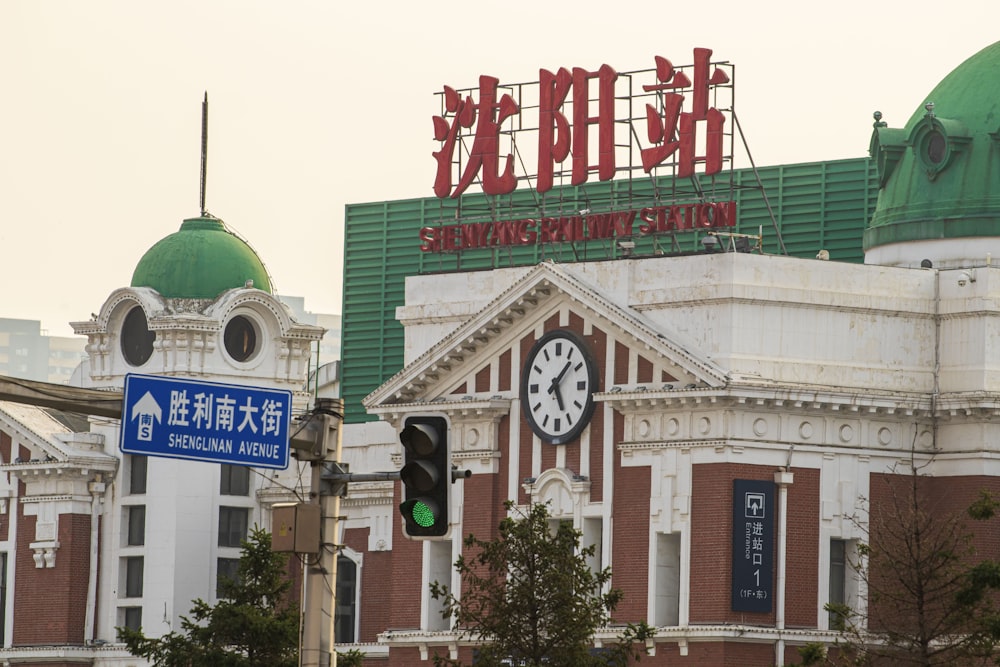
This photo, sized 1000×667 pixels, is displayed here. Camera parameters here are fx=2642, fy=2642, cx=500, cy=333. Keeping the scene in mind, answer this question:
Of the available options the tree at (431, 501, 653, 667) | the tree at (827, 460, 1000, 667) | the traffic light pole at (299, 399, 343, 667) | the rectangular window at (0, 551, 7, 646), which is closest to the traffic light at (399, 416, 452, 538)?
the traffic light pole at (299, 399, 343, 667)

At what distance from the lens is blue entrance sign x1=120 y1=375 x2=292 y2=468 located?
3747 centimetres

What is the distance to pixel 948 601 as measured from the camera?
64500 millimetres

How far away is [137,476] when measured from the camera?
89.5 m

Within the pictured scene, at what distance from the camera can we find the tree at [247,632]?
64688 millimetres

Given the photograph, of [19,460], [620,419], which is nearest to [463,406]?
[620,419]

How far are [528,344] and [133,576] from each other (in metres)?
21.1

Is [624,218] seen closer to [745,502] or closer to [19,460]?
[745,502]

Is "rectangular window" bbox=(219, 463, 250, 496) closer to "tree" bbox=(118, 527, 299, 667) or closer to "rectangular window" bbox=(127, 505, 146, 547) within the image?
"rectangular window" bbox=(127, 505, 146, 547)

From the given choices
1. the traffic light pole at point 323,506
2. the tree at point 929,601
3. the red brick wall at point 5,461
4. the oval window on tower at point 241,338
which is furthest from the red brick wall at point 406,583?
the traffic light pole at point 323,506

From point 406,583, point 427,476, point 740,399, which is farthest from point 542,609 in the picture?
point 427,476

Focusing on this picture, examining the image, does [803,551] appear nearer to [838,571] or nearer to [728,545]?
[838,571]

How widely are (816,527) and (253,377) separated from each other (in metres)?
25.8

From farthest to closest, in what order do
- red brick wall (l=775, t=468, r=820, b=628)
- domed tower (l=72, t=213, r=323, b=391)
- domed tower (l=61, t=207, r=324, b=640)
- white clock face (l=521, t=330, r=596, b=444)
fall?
domed tower (l=72, t=213, r=323, b=391) → domed tower (l=61, t=207, r=324, b=640) → white clock face (l=521, t=330, r=596, b=444) → red brick wall (l=775, t=468, r=820, b=628)

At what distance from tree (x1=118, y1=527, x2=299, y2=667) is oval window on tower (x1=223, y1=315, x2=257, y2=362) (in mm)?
23555
